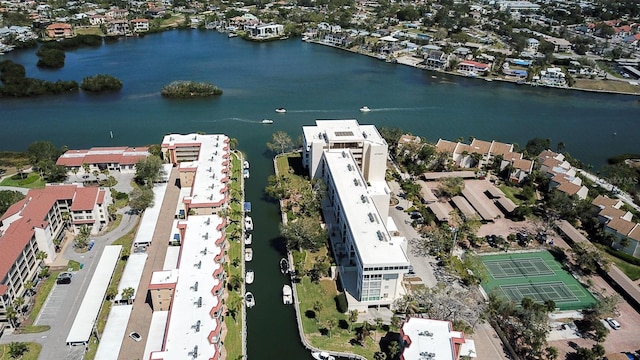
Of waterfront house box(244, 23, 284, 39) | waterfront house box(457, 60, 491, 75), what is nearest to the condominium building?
waterfront house box(457, 60, 491, 75)

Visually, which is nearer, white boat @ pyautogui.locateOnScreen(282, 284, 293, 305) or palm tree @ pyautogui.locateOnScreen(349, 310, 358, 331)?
palm tree @ pyautogui.locateOnScreen(349, 310, 358, 331)

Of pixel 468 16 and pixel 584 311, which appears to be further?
pixel 468 16

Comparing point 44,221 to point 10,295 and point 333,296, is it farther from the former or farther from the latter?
point 333,296

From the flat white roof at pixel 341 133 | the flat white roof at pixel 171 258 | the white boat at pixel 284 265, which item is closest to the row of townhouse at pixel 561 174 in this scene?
the flat white roof at pixel 341 133

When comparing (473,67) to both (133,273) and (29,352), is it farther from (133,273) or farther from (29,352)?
(29,352)

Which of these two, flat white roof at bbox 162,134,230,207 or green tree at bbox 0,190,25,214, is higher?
flat white roof at bbox 162,134,230,207

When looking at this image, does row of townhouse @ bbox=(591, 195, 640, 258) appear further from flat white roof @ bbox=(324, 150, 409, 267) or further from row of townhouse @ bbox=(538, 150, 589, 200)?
flat white roof @ bbox=(324, 150, 409, 267)

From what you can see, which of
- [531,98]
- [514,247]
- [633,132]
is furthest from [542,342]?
[531,98]
